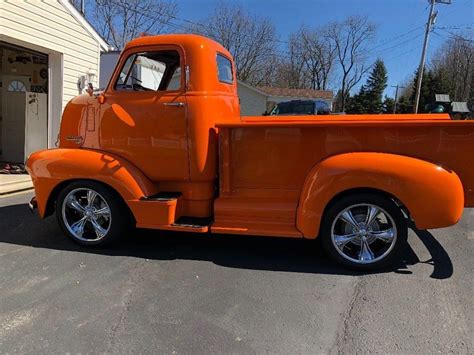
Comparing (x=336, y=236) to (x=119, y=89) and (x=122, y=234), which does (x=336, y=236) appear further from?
(x=119, y=89)

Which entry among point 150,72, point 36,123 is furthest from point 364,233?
point 36,123

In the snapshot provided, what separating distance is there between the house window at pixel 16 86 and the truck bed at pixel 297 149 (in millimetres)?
8359

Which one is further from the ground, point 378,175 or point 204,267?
point 378,175

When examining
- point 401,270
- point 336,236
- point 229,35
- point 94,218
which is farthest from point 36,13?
point 229,35

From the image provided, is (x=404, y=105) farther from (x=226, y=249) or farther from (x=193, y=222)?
(x=193, y=222)

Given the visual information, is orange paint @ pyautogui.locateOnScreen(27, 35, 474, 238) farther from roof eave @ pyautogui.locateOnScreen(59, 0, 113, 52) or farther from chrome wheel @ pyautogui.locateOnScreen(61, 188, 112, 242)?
roof eave @ pyautogui.locateOnScreen(59, 0, 113, 52)

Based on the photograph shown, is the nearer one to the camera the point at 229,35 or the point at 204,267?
the point at 204,267

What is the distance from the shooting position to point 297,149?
4410 millimetres

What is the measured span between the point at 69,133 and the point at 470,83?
64.2 metres

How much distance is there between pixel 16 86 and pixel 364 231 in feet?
32.3

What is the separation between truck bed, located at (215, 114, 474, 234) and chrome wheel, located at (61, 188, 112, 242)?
1344mm

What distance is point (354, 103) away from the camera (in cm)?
6450

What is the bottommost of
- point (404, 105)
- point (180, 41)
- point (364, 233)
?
point (364, 233)

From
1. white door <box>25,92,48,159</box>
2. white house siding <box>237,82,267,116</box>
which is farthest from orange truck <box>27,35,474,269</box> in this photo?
white house siding <box>237,82,267,116</box>
